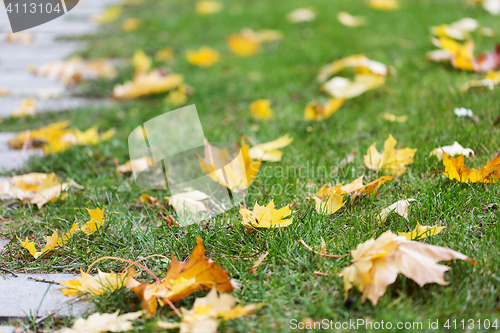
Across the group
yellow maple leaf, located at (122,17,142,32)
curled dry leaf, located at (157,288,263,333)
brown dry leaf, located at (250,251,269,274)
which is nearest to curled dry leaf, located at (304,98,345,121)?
brown dry leaf, located at (250,251,269,274)

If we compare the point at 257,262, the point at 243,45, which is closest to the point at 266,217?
the point at 257,262

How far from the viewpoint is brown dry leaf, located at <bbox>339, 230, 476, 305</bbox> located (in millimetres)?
970

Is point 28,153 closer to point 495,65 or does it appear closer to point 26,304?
point 26,304

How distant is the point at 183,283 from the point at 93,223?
516 millimetres

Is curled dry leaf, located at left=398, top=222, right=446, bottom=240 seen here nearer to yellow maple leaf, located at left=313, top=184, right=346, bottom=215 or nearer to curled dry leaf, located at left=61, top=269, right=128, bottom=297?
yellow maple leaf, located at left=313, top=184, right=346, bottom=215

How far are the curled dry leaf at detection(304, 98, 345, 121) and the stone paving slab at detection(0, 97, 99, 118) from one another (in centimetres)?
154

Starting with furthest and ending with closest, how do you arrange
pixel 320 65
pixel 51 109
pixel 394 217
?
pixel 320 65
pixel 51 109
pixel 394 217

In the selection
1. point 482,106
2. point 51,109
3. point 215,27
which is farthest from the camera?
point 215,27

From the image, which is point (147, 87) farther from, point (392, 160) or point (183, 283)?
point (183, 283)

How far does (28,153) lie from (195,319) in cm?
162

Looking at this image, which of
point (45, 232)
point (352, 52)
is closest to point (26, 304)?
point (45, 232)

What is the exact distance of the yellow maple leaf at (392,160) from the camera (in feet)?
5.09

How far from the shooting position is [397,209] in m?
1.29

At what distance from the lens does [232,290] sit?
107 cm
